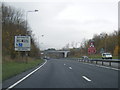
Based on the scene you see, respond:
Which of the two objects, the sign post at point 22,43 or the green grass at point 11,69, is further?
the sign post at point 22,43

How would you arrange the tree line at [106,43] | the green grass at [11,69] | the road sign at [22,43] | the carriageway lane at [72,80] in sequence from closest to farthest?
1. the carriageway lane at [72,80]
2. the green grass at [11,69]
3. the road sign at [22,43]
4. the tree line at [106,43]

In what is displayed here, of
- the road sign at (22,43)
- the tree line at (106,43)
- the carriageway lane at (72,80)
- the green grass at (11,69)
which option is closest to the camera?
the carriageway lane at (72,80)

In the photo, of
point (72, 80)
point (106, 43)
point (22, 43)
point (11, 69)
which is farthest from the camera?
point (106, 43)

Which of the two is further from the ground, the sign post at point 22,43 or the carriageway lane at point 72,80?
the sign post at point 22,43

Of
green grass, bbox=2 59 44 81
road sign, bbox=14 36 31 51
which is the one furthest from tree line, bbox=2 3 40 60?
green grass, bbox=2 59 44 81

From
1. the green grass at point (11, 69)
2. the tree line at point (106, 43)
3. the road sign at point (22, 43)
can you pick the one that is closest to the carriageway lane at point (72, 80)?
the green grass at point (11, 69)

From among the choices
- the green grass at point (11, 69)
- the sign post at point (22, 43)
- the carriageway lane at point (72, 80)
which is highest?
the sign post at point (22, 43)

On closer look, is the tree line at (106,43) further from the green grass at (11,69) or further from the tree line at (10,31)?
the green grass at (11,69)

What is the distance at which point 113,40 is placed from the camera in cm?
11669

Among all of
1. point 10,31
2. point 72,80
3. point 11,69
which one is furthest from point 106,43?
point 72,80

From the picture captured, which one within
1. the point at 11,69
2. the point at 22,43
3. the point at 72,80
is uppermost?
the point at 22,43

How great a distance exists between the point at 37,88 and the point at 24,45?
35.5 m

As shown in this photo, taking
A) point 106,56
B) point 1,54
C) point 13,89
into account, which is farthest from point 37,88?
point 106,56

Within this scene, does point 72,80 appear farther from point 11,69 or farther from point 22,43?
point 22,43
